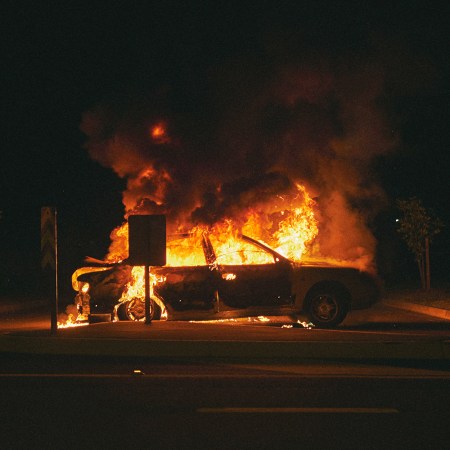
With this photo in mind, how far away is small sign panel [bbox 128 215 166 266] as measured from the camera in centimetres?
1391

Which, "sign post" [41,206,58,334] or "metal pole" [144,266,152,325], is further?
"metal pole" [144,266,152,325]

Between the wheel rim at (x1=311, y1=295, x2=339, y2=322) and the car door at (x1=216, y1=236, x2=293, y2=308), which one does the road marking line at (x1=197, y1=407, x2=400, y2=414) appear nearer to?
the car door at (x1=216, y1=236, x2=293, y2=308)

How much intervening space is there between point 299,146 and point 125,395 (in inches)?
375

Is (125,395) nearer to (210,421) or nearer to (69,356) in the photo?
(210,421)

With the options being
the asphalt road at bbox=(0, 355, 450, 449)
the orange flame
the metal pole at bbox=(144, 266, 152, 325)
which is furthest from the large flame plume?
the asphalt road at bbox=(0, 355, 450, 449)

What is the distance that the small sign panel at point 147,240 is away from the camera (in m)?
13.9

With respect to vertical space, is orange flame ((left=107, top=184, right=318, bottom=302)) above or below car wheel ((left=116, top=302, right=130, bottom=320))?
above

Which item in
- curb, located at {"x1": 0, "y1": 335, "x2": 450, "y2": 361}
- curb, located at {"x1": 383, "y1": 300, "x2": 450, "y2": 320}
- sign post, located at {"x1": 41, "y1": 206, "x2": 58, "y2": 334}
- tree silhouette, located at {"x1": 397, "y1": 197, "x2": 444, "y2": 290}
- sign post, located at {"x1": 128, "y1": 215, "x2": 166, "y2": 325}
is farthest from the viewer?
tree silhouette, located at {"x1": 397, "y1": 197, "x2": 444, "y2": 290}

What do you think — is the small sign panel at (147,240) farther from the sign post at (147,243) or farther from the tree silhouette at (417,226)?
the tree silhouette at (417,226)

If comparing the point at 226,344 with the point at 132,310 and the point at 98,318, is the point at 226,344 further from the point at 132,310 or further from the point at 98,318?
the point at 98,318

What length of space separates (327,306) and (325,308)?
56 mm

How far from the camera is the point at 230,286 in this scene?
14625 millimetres

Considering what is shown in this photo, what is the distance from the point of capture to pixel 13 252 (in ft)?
155

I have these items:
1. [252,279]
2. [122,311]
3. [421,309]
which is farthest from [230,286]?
[421,309]
